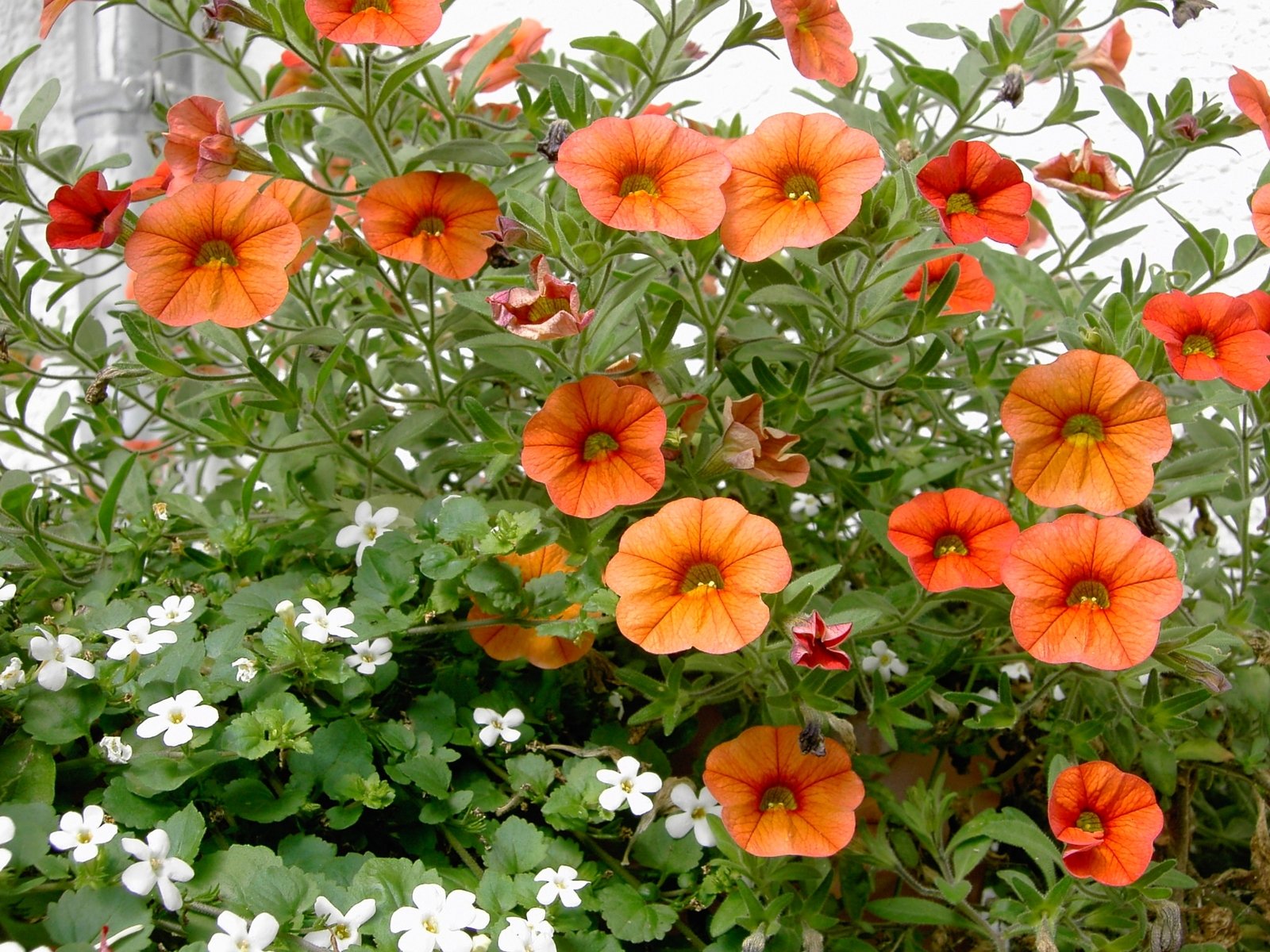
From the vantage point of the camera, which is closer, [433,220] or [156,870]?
[156,870]

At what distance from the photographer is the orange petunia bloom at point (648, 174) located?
66cm

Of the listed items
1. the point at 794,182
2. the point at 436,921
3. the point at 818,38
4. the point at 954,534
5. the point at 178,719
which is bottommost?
the point at 436,921

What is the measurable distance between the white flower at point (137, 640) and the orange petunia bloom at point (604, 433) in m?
0.26

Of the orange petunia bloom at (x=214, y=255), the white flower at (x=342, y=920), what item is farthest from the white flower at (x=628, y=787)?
the orange petunia bloom at (x=214, y=255)

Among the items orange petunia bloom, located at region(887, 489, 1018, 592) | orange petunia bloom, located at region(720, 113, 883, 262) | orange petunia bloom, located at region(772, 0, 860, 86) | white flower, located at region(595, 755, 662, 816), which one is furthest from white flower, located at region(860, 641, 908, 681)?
orange petunia bloom, located at region(772, 0, 860, 86)

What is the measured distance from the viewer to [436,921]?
565 mm

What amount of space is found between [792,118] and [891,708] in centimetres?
42

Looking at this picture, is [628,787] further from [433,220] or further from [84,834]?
[433,220]

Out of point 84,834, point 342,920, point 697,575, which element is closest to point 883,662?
point 697,575

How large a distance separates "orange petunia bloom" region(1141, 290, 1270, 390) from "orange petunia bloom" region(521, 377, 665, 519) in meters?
0.34

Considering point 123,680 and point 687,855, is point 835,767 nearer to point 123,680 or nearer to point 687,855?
point 687,855

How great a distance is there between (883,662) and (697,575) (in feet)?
0.76

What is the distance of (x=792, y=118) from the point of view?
717 mm

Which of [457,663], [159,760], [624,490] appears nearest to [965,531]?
[624,490]
